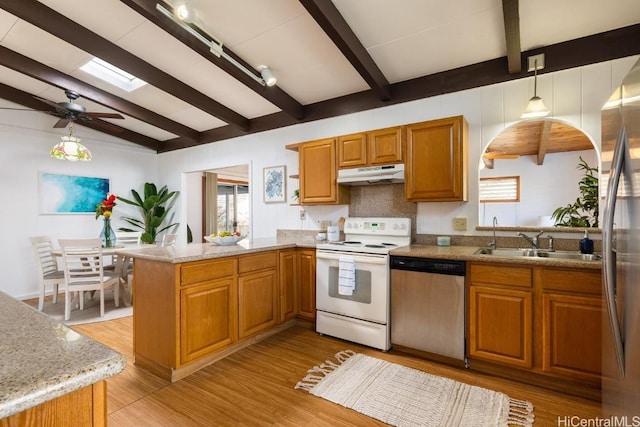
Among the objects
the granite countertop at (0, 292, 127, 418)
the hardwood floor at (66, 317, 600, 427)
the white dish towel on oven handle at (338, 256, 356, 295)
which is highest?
the granite countertop at (0, 292, 127, 418)

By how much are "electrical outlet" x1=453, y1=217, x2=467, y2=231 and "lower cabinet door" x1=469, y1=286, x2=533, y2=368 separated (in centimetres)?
78

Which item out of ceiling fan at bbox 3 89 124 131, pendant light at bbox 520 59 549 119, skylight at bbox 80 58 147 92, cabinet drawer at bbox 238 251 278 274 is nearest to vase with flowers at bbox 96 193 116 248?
ceiling fan at bbox 3 89 124 131

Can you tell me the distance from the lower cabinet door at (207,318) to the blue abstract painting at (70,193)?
396 cm

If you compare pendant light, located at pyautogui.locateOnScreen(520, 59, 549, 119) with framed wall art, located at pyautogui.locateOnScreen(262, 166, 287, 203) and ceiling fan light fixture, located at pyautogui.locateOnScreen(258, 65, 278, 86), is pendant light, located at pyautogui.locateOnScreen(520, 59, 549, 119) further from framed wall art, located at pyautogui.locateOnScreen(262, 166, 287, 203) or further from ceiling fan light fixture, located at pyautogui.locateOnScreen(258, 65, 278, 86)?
framed wall art, located at pyautogui.locateOnScreen(262, 166, 287, 203)

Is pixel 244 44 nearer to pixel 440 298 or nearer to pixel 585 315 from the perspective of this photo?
pixel 440 298

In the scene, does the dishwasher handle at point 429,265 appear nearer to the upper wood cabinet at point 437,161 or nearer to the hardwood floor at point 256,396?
the upper wood cabinet at point 437,161

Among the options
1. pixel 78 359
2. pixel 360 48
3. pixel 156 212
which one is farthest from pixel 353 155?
pixel 156 212

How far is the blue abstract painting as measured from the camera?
4.56 meters

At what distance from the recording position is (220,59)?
2871mm

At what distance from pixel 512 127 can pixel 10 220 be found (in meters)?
6.29

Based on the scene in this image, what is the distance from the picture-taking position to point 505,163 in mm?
2836

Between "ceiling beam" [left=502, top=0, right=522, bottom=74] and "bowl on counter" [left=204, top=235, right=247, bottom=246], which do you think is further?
"bowl on counter" [left=204, top=235, right=247, bottom=246]

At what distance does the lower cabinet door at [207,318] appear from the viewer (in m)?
2.20

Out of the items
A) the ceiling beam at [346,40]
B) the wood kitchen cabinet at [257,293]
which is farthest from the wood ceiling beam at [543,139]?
the wood kitchen cabinet at [257,293]
